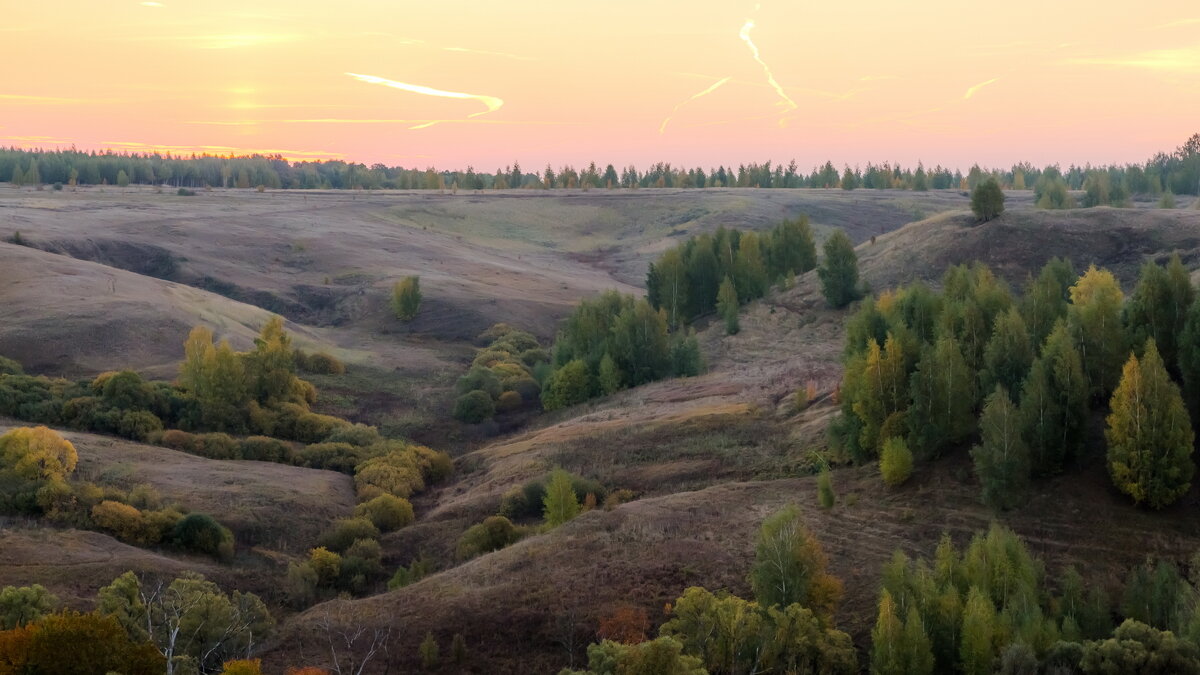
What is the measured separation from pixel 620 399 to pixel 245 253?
71.2 m

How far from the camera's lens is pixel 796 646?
2706 centimetres

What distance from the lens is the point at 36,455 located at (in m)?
45.6

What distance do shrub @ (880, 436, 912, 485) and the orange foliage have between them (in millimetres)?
12202

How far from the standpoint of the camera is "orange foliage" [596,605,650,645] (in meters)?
30.0

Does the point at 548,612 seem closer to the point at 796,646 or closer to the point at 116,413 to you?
the point at 796,646

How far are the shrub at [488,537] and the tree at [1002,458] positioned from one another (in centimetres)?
1737

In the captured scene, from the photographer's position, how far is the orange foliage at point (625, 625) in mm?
29978

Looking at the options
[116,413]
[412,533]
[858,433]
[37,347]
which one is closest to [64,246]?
[37,347]

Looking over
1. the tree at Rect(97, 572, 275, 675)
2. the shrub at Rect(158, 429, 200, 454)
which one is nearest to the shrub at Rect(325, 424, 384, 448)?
the shrub at Rect(158, 429, 200, 454)

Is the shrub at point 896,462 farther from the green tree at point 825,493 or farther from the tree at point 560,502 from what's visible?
the tree at point 560,502

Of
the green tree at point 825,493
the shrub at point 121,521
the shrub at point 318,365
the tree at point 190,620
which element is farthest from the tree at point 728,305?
the tree at point 190,620

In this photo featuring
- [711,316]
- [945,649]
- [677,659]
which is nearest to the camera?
[677,659]

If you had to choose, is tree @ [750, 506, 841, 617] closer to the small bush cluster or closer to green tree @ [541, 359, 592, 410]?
green tree @ [541, 359, 592, 410]

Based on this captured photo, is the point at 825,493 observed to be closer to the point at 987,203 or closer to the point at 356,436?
the point at 356,436
